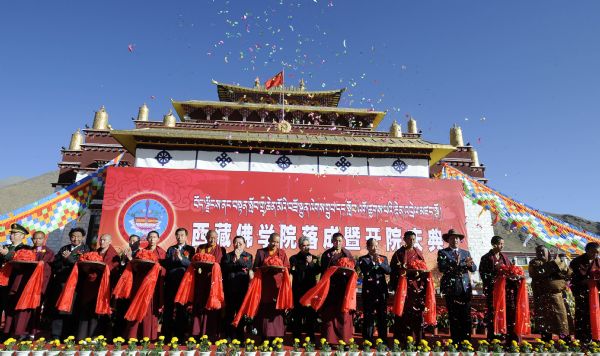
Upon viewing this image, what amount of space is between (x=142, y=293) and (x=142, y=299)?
78 mm

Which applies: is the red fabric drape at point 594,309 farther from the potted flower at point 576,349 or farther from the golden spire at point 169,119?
the golden spire at point 169,119

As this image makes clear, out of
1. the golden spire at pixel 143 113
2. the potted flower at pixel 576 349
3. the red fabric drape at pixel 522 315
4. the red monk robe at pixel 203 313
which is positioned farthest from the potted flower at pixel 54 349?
the golden spire at pixel 143 113

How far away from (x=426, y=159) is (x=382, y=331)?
8947mm

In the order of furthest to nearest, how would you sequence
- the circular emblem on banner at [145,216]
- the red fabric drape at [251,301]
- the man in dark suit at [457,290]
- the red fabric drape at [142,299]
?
the circular emblem on banner at [145,216] < the man in dark suit at [457,290] < the red fabric drape at [251,301] < the red fabric drape at [142,299]

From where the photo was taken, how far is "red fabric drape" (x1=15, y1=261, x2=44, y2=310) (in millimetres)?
5488

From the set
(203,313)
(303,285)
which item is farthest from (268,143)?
(203,313)

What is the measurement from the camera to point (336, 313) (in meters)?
5.63

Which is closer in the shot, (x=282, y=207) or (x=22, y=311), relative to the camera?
(x=22, y=311)

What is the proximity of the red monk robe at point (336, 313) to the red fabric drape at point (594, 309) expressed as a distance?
3.50 meters

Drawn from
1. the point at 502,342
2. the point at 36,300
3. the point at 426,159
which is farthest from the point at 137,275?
the point at 426,159

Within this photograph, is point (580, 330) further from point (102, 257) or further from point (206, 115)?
point (206, 115)

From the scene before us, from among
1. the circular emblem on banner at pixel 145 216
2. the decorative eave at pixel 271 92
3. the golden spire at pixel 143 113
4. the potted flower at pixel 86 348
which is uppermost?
the decorative eave at pixel 271 92

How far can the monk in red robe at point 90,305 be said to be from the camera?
5.59 meters

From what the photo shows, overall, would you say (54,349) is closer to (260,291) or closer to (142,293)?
(142,293)
